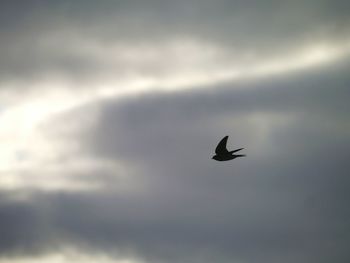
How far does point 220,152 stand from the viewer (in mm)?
65375
